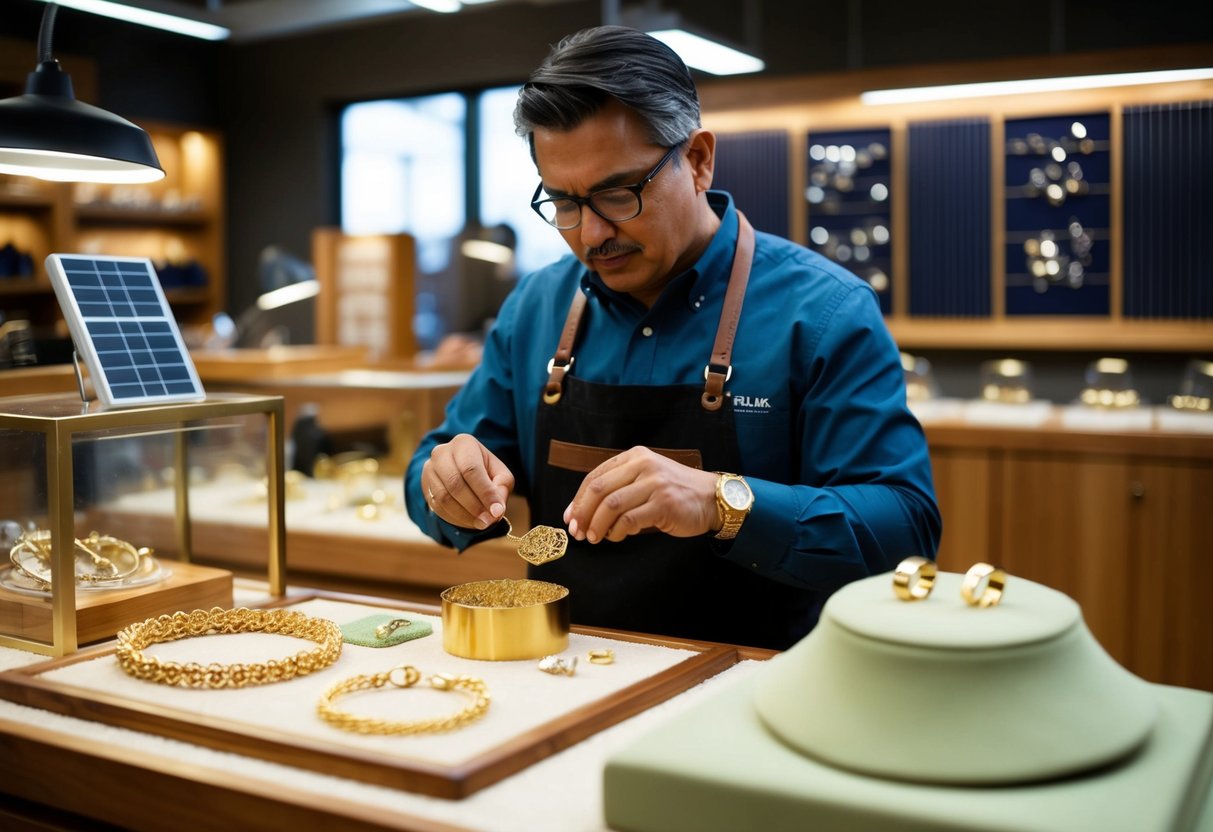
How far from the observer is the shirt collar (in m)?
2.06

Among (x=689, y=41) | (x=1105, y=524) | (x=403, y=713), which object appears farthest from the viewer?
(x=689, y=41)

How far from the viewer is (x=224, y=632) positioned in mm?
1670

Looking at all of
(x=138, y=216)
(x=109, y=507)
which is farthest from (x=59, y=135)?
(x=138, y=216)

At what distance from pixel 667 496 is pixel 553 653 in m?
0.26

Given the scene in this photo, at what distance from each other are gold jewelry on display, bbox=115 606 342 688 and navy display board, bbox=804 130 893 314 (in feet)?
15.7

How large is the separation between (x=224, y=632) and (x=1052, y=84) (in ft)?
15.5

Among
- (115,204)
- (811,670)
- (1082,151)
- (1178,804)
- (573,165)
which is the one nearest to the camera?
(1178,804)

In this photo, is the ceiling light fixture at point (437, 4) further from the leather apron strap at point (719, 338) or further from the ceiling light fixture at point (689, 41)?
the leather apron strap at point (719, 338)

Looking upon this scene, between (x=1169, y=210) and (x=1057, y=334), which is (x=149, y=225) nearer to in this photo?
(x=1057, y=334)

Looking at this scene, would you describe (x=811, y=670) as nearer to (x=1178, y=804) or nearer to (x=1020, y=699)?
(x=1020, y=699)

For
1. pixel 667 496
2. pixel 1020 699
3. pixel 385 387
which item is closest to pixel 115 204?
pixel 385 387

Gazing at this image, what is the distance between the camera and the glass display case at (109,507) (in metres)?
1.66

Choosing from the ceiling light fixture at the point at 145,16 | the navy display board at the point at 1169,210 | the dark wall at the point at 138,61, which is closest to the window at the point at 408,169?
the dark wall at the point at 138,61

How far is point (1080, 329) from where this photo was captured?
5.65 metres
